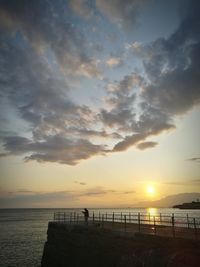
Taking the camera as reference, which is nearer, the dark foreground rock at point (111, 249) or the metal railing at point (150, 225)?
the dark foreground rock at point (111, 249)

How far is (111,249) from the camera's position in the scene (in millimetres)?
18594

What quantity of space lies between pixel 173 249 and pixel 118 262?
14.9 feet

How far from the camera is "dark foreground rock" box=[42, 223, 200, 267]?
13.2 metres

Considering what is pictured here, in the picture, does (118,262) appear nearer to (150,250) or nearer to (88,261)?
(150,250)

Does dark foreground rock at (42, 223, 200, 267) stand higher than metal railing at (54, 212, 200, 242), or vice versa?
metal railing at (54, 212, 200, 242)

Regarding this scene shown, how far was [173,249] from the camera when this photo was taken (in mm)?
13797

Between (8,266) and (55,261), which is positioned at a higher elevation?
(55,261)

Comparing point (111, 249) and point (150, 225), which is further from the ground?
point (150, 225)

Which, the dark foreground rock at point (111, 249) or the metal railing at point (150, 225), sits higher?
the metal railing at point (150, 225)

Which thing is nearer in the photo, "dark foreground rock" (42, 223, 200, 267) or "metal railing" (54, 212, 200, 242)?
"dark foreground rock" (42, 223, 200, 267)

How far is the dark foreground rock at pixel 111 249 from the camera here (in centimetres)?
1322

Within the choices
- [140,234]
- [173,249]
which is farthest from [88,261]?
[173,249]

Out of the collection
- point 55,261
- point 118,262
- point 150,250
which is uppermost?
point 150,250

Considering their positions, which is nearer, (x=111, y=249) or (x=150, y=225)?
(x=111, y=249)
